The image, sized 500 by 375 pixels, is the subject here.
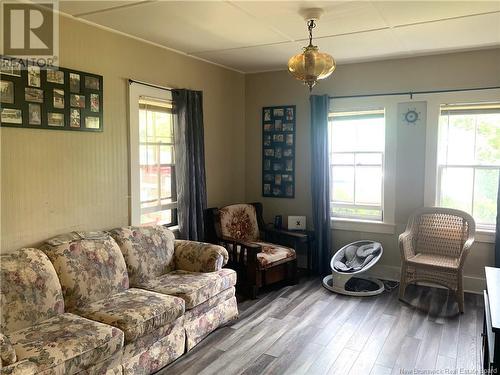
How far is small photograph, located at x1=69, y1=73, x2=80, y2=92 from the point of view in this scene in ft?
9.97

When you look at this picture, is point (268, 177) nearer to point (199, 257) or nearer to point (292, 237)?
point (292, 237)

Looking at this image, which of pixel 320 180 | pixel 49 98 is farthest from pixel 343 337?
pixel 49 98

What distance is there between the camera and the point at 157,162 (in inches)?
155

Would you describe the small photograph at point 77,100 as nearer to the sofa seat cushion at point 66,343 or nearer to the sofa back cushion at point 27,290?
the sofa back cushion at point 27,290

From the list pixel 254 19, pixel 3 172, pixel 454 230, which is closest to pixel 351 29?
pixel 254 19

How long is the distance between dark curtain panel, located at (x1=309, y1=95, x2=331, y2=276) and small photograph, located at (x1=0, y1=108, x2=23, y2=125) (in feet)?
9.73

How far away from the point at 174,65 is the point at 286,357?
113 inches

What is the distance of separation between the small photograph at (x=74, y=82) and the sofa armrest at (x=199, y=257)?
154cm

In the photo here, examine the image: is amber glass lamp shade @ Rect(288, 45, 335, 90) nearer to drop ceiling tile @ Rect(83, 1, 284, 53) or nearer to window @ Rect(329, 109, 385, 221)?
drop ceiling tile @ Rect(83, 1, 284, 53)

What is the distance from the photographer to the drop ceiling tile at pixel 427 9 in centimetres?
272

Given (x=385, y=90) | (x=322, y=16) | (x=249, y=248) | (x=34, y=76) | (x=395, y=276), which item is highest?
(x=322, y=16)

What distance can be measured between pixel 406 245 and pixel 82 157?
9.91 feet

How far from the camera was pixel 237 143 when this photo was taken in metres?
5.13

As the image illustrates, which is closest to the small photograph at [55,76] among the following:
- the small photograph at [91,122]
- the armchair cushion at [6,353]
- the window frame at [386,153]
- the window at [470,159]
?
the small photograph at [91,122]
